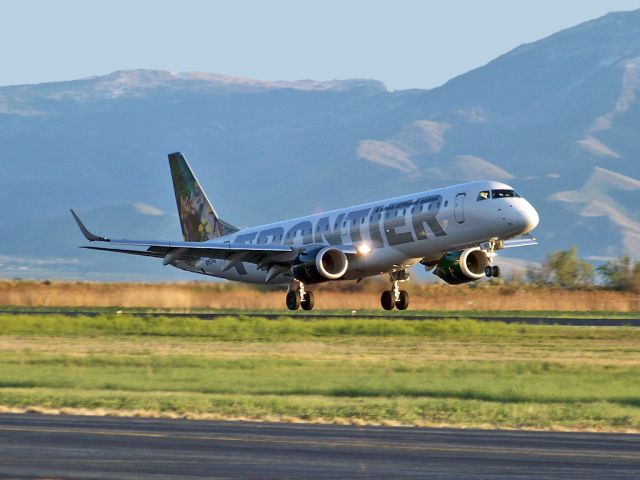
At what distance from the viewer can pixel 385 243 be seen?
49688 millimetres

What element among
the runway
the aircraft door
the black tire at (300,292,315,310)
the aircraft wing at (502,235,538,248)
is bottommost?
the runway

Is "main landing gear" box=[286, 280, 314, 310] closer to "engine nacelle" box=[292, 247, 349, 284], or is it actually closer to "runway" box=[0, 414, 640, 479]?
"engine nacelle" box=[292, 247, 349, 284]

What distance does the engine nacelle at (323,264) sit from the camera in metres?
50.2

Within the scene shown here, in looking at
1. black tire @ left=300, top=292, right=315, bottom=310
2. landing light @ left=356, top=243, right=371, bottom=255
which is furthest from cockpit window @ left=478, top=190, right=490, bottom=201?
black tire @ left=300, top=292, right=315, bottom=310

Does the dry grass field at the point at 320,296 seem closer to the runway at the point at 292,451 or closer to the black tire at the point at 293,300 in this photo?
the black tire at the point at 293,300

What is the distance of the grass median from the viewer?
→ 84.5 ft

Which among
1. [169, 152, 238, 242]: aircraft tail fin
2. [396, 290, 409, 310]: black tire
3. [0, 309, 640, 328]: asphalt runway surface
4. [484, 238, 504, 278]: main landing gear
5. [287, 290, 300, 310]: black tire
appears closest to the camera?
[484, 238, 504, 278]: main landing gear

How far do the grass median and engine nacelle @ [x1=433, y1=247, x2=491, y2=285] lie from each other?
6.79 ft

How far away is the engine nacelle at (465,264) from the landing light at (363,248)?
2591mm

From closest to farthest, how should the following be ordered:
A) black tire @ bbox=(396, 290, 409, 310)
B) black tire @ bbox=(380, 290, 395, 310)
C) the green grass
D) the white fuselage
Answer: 1. the green grass
2. the white fuselage
3. black tire @ bbox=(396, 290, 409, 310)
4. black tire @ bbox=(380, 290, 395, 310)

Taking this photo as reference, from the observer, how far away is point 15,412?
80.9 ft

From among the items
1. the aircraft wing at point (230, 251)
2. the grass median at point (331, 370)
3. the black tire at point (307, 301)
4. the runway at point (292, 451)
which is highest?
the aircraft wing at point (230, 251)

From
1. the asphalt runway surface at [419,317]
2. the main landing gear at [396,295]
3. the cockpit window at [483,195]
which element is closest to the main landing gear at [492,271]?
the cockpit window at [483,195]

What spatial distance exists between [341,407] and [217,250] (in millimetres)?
27677
